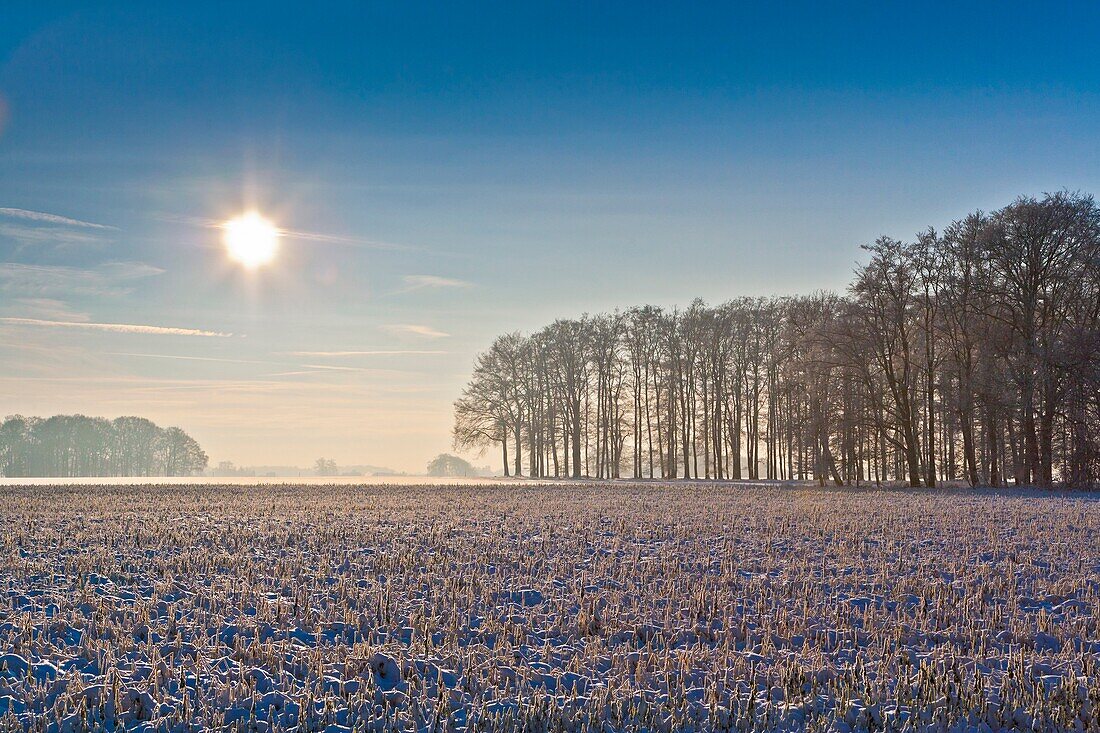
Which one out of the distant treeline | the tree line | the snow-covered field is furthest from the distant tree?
the snow-covered field

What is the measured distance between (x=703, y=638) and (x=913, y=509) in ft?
54.2

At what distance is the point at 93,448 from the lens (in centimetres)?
10156

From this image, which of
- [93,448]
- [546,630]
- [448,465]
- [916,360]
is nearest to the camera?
[546,630]

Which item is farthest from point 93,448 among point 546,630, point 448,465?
point 546,630

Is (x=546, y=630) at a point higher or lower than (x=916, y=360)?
lower

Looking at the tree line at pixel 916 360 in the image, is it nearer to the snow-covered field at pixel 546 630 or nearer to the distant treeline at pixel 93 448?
the snow-covered field at pixel 546 630

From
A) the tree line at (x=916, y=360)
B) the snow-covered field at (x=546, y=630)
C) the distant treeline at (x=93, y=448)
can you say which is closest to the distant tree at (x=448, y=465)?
the distant treeline at (x=93, y=448)

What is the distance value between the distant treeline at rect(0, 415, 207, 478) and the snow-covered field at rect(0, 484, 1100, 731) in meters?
95.3

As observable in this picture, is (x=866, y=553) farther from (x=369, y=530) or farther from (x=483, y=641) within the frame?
(x=369, y=530)

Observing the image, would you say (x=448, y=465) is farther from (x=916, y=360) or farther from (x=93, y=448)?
(x=916, y=360)

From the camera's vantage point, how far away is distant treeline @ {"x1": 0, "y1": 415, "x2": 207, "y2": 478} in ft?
329

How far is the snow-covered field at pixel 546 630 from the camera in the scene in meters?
6.39

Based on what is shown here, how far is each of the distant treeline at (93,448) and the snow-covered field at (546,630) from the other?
95.3m

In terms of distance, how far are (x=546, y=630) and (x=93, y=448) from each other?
109m
